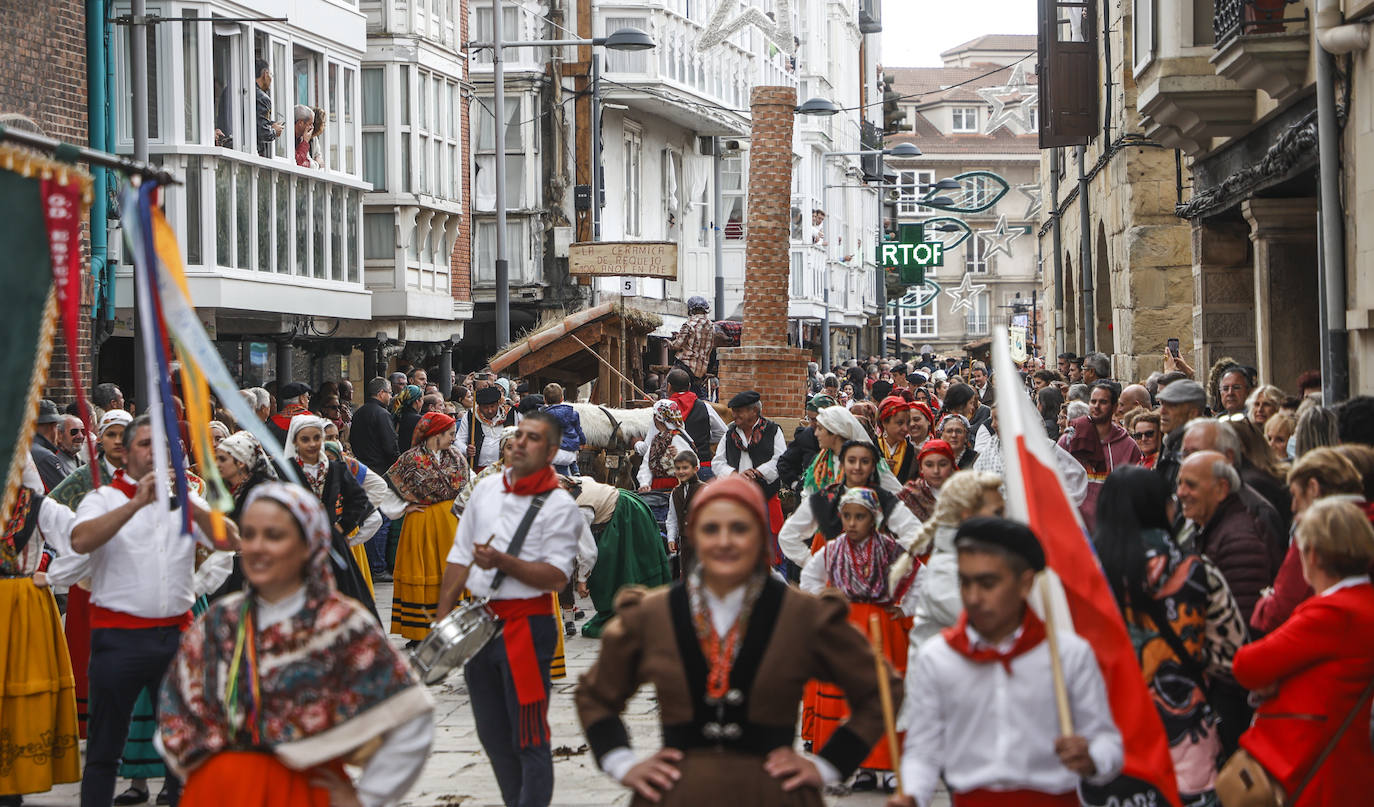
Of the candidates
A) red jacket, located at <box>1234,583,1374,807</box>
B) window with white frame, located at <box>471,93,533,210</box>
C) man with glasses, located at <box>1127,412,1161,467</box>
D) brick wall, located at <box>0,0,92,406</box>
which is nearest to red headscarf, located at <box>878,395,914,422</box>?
man with glasses, located at <box>1127,412,1161,467</box>

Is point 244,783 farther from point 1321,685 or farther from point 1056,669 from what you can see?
point 1321,685

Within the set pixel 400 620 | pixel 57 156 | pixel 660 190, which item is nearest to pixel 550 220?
pixel 660 190

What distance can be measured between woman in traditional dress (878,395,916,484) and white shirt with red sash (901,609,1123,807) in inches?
256

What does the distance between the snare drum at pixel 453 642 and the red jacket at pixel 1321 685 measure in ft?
9.51

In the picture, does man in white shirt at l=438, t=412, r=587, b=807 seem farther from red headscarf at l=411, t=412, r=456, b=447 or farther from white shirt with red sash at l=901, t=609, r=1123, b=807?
red headscarf at l=411, t=412, r=456, b=447

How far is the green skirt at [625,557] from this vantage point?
1288cm

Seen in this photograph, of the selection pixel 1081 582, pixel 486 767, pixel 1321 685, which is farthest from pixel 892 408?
pixel 1081 582

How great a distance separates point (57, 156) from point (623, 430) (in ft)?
38.2

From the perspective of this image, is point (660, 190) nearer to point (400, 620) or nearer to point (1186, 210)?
point (1186, 210)

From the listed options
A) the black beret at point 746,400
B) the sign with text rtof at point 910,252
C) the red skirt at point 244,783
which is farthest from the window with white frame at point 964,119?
the red skirt at point 244,783

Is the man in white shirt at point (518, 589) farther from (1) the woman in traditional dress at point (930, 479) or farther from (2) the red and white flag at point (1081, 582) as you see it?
(2) the red and white flag at point (1081, 582)

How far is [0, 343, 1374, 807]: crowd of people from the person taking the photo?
4.33 meters

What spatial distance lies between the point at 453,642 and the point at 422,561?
5171 millimetres

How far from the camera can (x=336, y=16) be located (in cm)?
2164
